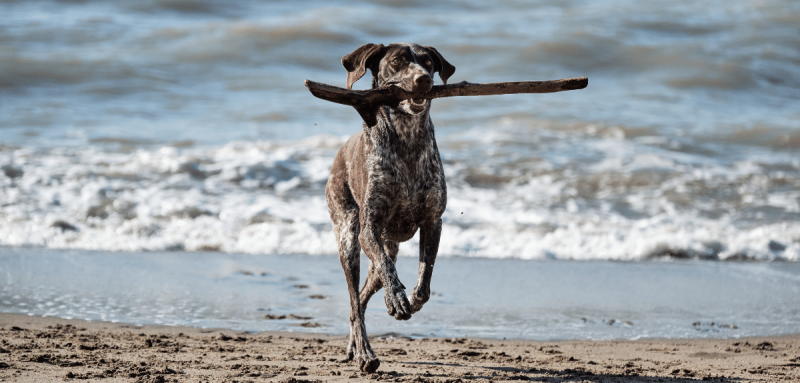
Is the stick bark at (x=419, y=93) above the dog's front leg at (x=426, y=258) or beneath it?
above

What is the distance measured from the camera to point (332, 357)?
4.88m

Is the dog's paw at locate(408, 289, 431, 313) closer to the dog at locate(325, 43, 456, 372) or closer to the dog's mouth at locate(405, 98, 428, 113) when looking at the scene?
the dog at locate(325, 43, 456, 372)

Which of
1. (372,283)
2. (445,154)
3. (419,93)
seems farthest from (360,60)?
(445,154)

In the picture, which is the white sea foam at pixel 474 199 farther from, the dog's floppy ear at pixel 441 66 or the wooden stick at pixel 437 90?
the wooden stick at pixel 437 90

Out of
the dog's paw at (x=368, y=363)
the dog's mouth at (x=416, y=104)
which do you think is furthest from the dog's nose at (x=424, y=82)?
the dog's paw at (x=368, y=363)

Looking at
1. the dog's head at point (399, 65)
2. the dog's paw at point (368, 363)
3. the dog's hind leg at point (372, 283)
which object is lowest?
the dog's paw at point (368, 363)

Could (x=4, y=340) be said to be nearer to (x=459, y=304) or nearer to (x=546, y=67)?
(x=459, y=304)

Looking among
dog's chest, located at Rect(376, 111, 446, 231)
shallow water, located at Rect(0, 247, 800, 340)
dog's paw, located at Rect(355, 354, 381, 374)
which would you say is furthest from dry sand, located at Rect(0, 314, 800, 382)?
dog's chest, located at Rect(376, 111, 446, 231)

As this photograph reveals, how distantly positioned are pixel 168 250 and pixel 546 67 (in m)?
12.3

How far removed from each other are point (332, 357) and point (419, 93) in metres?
1.79

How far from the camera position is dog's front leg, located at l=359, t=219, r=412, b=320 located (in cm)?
400

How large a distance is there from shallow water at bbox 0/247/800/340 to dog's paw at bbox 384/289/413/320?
166 cm

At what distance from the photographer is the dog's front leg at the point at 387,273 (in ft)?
13.1

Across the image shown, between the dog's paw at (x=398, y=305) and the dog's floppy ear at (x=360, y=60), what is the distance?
1.33 m
